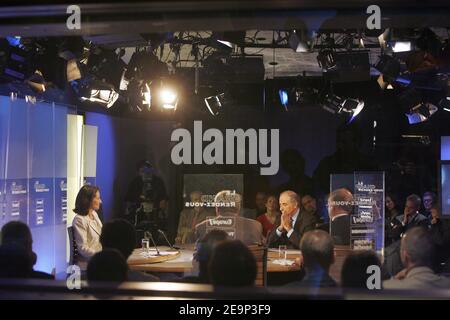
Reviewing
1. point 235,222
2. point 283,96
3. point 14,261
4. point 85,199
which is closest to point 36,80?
point 85,199

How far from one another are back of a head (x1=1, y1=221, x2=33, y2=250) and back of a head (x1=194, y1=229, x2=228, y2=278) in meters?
1.18

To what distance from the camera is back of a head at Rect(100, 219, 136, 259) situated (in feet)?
10.9

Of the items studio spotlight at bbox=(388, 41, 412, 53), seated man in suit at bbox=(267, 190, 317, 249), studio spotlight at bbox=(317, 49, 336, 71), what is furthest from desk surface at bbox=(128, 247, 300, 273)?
studio spotlight at bbox=(317, 49, 336, 71)

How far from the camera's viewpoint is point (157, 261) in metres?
4.44

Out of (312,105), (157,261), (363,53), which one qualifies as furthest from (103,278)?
(312,105)

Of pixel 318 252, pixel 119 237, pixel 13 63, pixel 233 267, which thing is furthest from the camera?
pixel 13 63

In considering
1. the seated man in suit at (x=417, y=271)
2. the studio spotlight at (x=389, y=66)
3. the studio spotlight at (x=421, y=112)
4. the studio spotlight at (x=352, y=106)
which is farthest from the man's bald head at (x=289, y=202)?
the seated man in suit at (x=417, y=271)

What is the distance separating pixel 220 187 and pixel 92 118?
175 centimetres

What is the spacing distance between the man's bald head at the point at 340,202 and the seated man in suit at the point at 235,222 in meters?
0.96

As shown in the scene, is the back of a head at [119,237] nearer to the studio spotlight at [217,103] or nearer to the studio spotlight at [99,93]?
the studio spotlight at [217,103]

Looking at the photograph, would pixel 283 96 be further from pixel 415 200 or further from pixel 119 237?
pixel 119 237

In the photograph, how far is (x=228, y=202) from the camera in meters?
4.75

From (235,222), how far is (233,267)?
1.73 m

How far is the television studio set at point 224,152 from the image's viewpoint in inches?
112
